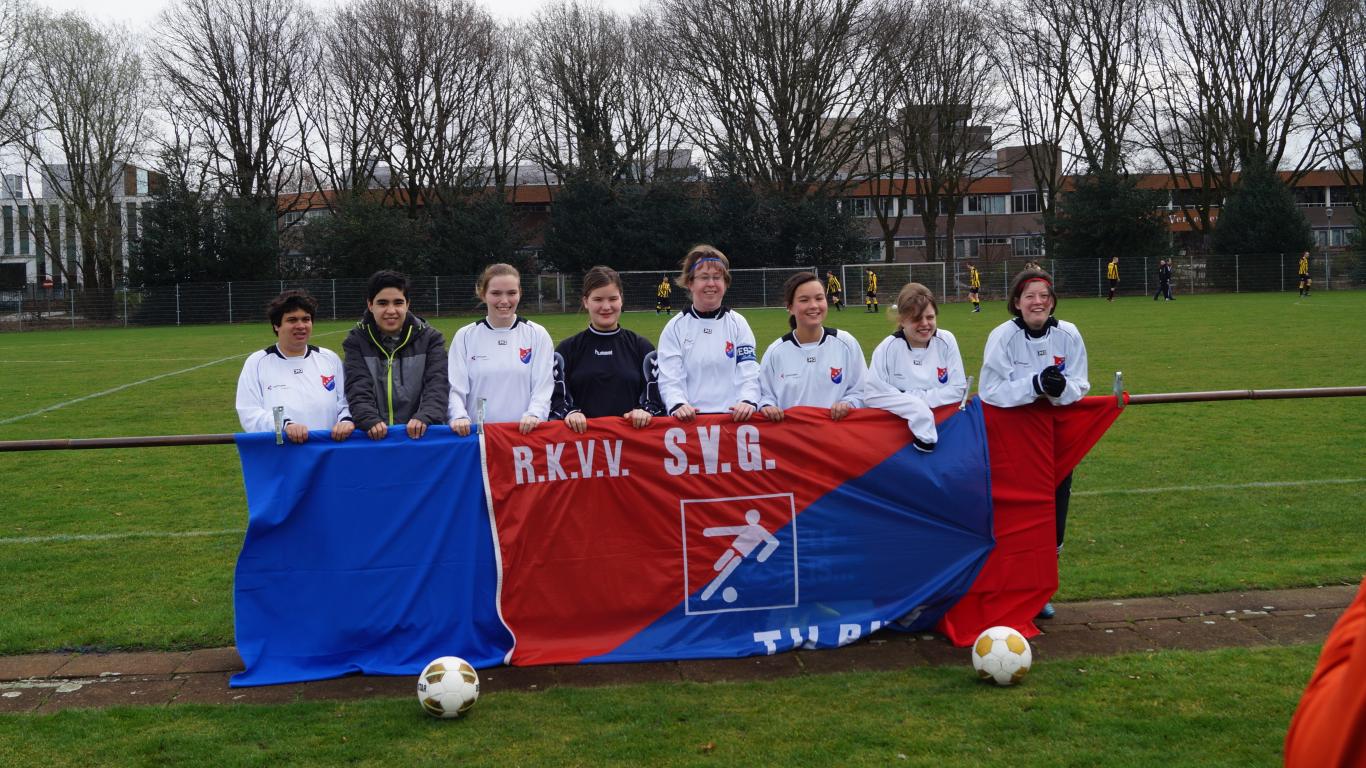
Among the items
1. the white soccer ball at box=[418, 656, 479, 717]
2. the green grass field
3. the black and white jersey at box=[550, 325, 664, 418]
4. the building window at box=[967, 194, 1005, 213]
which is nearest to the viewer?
the green grass field

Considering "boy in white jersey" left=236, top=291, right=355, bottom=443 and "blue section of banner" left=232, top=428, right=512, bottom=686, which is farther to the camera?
"boy in white jersey" left=236, top=291, right=355, bottom=443

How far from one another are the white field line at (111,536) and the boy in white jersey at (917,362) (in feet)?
17.1

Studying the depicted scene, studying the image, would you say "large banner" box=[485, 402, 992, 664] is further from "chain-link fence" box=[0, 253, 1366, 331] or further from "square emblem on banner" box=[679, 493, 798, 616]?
"chain-link fence" box=[0, 253, 1366, 331]

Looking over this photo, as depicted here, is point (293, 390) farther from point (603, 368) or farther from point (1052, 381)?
point (1052, 381)

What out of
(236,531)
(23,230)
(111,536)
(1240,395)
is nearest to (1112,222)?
(1240,395)

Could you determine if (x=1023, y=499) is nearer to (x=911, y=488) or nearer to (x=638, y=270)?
(x=911, y=488)

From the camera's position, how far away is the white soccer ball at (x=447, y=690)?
183 inches

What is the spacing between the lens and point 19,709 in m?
4.89

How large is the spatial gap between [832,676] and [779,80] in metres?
46.7

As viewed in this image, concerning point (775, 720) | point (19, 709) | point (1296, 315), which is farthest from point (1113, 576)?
point (1296, 315)

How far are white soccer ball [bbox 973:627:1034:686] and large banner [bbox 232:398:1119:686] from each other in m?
0.62

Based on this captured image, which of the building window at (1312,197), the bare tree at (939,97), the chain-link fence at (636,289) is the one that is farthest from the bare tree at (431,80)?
the building window at (1312,197)

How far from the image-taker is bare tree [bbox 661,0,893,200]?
48.8 meters

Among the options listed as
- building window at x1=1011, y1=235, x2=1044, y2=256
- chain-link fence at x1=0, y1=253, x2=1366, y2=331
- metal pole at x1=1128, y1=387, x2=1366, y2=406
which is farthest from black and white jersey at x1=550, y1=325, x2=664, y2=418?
building window at x1=1011, y1=235, x2=1044, y2=256
